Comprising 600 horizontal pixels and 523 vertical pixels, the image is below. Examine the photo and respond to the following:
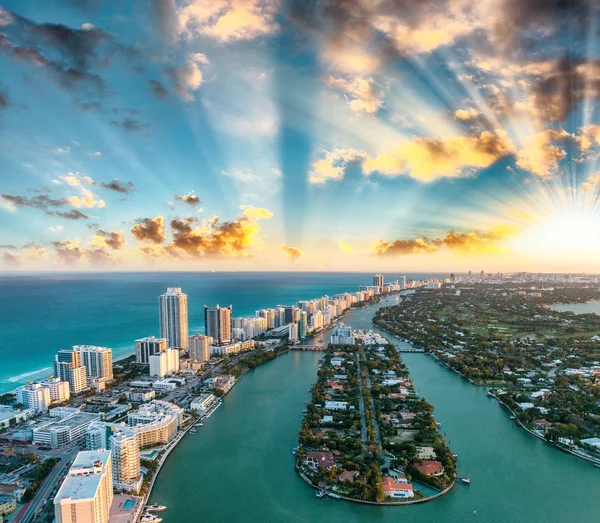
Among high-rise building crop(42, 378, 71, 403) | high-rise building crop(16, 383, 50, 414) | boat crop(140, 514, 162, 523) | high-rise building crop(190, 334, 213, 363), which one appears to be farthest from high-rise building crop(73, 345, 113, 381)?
boat crop(140, 514, 162, 523)

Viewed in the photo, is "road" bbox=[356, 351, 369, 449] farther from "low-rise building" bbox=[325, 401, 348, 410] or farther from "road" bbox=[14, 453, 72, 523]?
"road" bbox=[14, 453, 72, 523]

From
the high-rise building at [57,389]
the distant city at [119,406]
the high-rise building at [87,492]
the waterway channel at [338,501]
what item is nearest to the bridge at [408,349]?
the distant city at [119,406]

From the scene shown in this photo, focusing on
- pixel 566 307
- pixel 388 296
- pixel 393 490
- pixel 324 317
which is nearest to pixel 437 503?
pixel 393 490

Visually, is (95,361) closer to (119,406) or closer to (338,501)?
(119,406)

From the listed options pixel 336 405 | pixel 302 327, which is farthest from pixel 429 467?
pixel 302 327

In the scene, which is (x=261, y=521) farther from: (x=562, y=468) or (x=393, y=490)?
(x=562, y=468)

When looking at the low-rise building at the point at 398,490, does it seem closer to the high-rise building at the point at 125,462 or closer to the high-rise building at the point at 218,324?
the high-rise building at the point at 125,462
